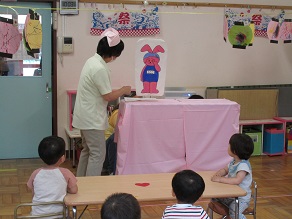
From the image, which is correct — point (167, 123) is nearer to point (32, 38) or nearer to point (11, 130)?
point (32, 38)

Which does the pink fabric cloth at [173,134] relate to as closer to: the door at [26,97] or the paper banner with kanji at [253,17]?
the door at [26,97]

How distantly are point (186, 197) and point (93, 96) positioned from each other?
5.32ft

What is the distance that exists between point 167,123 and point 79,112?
72cm

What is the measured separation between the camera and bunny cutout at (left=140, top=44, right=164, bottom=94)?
3.60m

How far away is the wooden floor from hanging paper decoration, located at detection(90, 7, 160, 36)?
170 cm

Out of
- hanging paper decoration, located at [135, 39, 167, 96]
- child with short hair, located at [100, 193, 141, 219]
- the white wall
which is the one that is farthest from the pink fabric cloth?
child with short hair, located at [100, 193, 141, 219]

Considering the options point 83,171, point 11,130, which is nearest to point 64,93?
point 11,130

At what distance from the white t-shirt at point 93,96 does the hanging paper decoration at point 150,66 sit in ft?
1.10

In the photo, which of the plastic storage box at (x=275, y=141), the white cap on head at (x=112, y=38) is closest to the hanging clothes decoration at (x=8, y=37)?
the white cap on head at (x=112, y=38)

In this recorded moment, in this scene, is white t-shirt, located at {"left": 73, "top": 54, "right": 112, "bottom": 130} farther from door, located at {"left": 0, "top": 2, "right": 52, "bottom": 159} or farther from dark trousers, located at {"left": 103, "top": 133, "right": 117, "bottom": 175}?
door, located at {"left": 0, "top": 2, "right": 52, "bottom": 159}

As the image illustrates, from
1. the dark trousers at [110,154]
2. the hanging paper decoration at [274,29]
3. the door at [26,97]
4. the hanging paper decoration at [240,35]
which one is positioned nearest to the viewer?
the dark trousers at [110,154]

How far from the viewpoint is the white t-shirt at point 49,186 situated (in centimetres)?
229

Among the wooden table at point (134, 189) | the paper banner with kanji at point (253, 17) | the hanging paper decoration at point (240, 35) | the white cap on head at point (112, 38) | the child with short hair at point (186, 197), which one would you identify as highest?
the paper banner with kanji at point (253, 17)

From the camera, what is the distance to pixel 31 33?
3.64m
